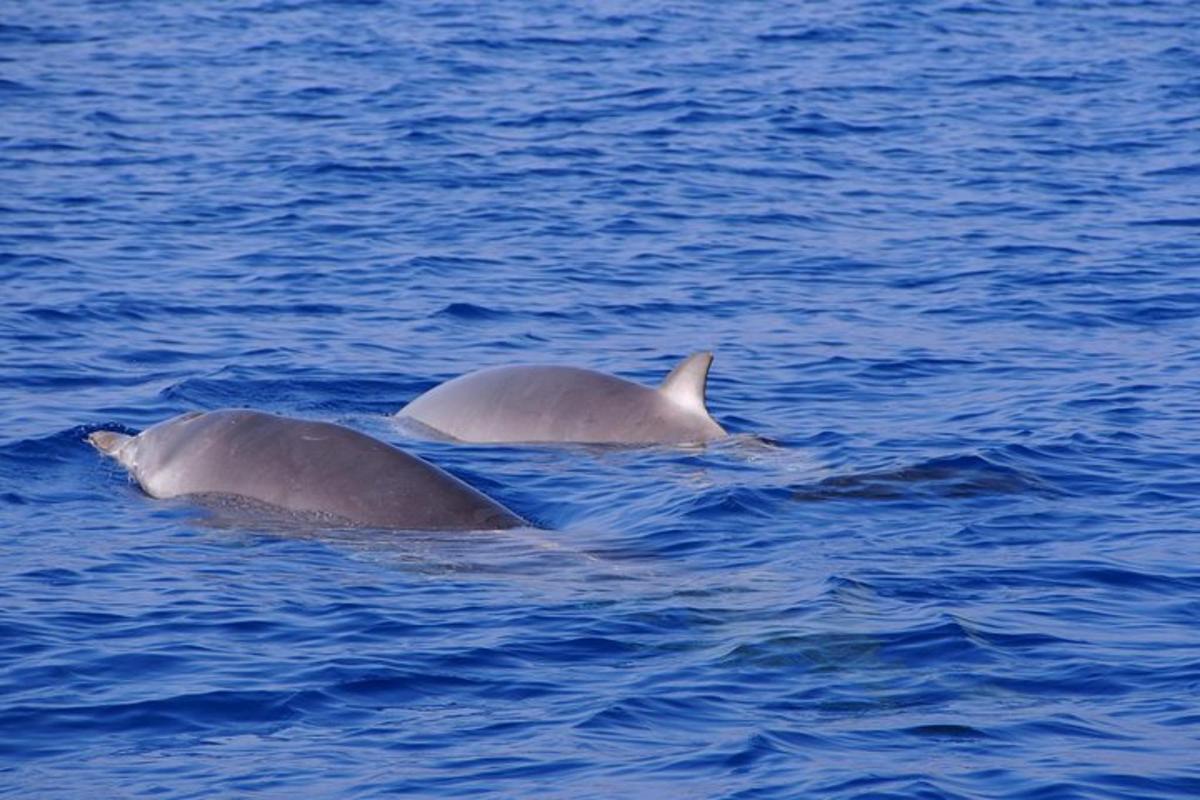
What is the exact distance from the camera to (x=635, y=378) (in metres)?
21.0

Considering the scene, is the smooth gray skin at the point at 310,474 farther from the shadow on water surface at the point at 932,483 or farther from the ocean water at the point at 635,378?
the shadow on water surface at the point at 932,483

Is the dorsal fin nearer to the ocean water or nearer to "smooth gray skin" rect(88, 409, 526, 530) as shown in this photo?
the ocean water

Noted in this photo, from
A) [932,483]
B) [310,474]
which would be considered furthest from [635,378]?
[310,474]

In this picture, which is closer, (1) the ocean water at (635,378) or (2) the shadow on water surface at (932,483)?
(1) the ocean water at (635,378)

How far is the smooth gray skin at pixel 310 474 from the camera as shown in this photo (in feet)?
48.6

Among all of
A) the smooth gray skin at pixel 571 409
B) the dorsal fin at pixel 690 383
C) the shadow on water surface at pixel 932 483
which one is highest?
the dorsal fin at pixel 690 383

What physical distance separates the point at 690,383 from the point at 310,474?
353cm

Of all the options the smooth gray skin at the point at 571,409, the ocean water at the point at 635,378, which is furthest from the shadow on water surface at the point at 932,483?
the smooth gray skin at the point at 571,409

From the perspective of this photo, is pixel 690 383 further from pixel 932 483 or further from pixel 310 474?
pixel 310 474

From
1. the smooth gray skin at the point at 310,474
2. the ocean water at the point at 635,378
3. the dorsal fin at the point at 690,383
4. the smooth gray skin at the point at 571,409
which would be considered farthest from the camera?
the smooth gray skin at the point at 571,409

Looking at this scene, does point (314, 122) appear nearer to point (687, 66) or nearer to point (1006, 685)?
point (687, 66)

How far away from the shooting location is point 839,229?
27812 mm

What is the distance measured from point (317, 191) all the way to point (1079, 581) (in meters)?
17.8

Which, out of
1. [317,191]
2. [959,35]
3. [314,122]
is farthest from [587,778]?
[959,35]
